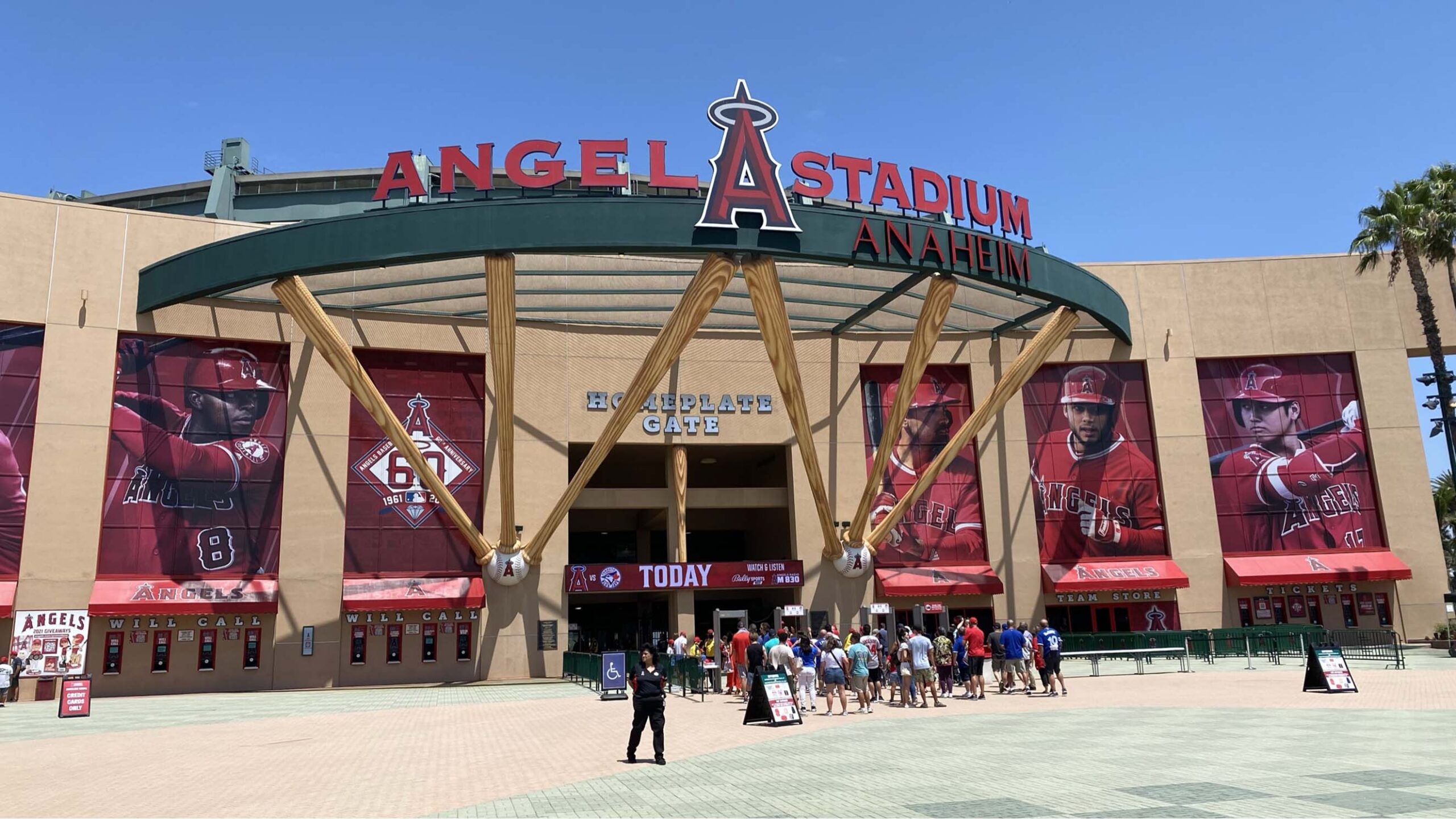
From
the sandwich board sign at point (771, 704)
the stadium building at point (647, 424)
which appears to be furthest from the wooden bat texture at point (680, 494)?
the sandwich board sign at point (771, 704)

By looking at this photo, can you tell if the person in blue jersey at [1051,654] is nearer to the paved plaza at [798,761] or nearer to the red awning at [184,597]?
the paved plaza at [798,761]

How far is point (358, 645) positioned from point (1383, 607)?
3935 cm

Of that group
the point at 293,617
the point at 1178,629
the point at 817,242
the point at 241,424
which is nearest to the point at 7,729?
the point at 293,617

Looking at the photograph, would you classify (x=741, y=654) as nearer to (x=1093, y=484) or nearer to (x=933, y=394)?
(x=933, y=394)

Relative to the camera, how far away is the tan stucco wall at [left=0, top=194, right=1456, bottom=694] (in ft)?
107

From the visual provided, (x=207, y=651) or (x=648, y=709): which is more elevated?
(x=207, y=651)

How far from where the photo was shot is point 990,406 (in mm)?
36750

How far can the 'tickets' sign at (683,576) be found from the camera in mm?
36375

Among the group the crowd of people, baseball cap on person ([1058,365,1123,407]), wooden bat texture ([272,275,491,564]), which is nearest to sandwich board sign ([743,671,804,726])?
the crowd of people

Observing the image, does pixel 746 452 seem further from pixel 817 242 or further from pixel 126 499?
pixel 126 499

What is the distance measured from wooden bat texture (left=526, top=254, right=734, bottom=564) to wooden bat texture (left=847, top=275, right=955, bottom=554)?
7175mm

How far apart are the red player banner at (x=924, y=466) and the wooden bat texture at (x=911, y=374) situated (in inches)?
93.8

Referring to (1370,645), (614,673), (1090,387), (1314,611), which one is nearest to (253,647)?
(614,673)

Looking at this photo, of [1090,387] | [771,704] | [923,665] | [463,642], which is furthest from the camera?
[1090,387]
